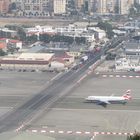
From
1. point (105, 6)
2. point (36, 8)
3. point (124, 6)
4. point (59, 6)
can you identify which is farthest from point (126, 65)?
point (124, 6)

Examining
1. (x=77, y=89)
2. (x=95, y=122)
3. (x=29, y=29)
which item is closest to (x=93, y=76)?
(x=77, y=89)

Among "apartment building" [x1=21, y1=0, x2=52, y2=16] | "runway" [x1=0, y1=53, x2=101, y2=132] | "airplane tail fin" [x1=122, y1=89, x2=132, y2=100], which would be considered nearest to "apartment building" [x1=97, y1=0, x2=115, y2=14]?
"apartment building" [x1=21, y1=0, x2=52, y2=16]

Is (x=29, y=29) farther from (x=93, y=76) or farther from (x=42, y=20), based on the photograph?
(x=93, y=76)

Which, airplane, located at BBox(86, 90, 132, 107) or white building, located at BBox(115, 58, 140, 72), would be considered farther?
white building, located at BBox(115, 58, 140, 72)

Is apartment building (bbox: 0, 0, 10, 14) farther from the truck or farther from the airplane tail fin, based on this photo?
the airplane tail fin

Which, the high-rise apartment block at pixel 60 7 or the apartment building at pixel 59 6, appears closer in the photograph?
the apartment building at pixel 59 6

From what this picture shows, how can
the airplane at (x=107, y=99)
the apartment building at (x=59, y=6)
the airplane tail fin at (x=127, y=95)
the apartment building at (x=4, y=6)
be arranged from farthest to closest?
the apartment building at (x=4, y=6)
the apartment building at (x=59, y=6)
the airplane tail fin at (x=127, y=95)
the airplane at (x=107, y=99)

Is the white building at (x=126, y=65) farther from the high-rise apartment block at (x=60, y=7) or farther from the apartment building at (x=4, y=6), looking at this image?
the apartment building at (x=4, y=6)

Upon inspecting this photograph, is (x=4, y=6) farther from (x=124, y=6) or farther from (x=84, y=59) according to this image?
(x=84, y=59)

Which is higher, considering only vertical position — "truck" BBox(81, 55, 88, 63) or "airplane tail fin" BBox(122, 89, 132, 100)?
"airplane tail fin" BBox(122, 89, 132, 100)

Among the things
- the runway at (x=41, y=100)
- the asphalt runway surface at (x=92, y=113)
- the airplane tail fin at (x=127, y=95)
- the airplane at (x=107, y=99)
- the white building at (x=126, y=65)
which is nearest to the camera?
the asphalt runway surface at (x=92, y=113)

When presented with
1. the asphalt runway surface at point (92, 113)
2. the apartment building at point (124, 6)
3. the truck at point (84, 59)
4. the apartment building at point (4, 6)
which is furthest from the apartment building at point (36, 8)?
the asphalt runway surface at point (92, 113)

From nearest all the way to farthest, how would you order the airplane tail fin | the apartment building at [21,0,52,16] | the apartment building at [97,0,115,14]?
the airplane tail fin
the apartment building at [21,0,52,16]
the apartment building at [97,0,115,14]
